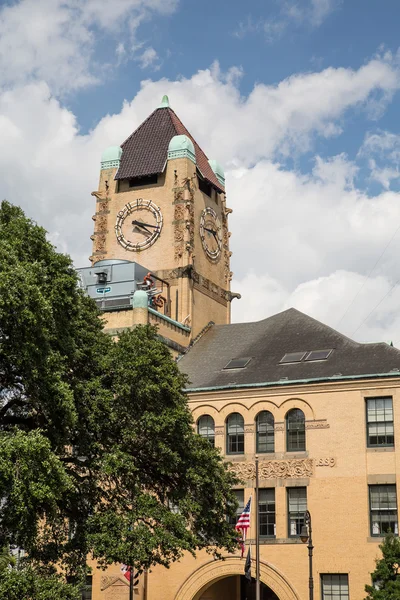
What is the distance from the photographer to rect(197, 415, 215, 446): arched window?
138 ft

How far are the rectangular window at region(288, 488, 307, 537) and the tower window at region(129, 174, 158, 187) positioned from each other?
971 inches

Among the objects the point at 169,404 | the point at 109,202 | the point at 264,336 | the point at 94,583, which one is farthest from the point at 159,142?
the point at 169,404

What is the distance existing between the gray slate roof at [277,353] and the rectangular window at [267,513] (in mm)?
5306

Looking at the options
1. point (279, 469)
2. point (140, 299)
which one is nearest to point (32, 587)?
point (279, 469)

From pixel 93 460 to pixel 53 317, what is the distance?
4.61 meters

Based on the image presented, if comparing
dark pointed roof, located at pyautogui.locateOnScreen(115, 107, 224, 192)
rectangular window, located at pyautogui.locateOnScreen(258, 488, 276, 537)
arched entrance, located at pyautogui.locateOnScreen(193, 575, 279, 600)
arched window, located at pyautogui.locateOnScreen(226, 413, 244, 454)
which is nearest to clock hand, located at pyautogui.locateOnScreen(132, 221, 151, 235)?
dark pointed roof, located at pyautogui.locateOnScreen(115, 107, 224, 192)

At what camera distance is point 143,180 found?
56781 millimetres

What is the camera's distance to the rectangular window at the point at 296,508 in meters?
38.8

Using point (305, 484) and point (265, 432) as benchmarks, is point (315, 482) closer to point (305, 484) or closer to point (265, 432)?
point (305, 484)

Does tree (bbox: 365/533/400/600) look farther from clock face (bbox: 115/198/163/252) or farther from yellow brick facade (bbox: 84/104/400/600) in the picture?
clock face (bbox: 115/198/163/252)

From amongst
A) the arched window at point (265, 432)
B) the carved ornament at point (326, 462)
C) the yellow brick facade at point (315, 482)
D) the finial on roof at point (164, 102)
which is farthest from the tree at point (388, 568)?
the finial on roof at point (164, 102)

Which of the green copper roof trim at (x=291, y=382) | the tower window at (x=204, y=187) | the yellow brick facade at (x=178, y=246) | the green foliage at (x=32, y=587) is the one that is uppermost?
the tower window at (x=204, y=187)

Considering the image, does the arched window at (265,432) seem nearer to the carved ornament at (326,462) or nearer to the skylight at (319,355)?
the carved ornament at (326,462)

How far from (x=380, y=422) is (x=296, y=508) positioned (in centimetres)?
544
